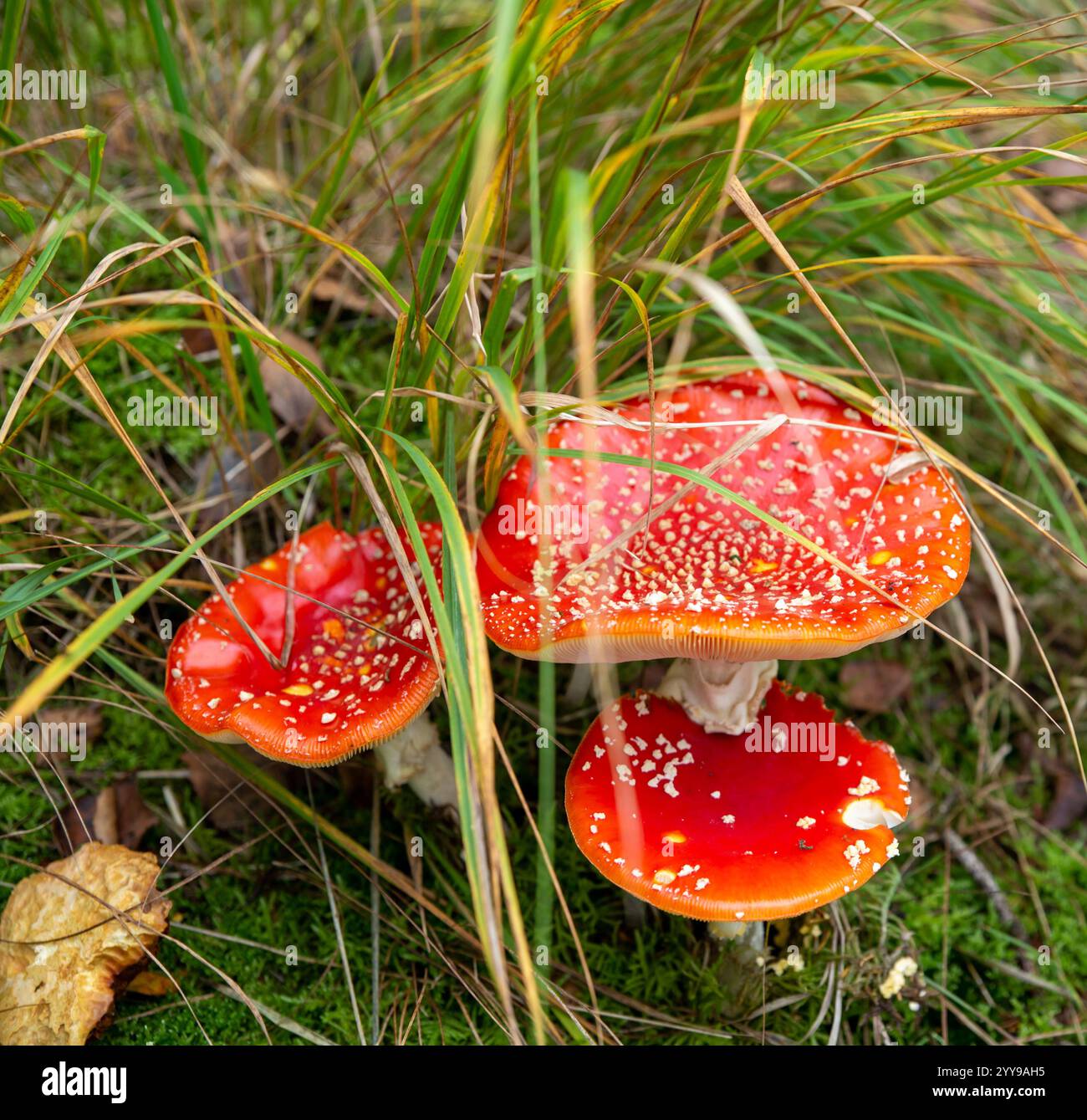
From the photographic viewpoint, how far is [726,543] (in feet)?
8.65

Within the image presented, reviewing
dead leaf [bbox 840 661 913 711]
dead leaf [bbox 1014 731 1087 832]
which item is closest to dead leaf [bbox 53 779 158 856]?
dead leaf [bbox 840 661 913 711]

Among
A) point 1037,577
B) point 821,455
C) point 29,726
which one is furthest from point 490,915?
point 1037,577

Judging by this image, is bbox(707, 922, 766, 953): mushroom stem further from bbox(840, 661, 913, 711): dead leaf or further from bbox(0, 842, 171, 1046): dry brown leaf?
bbox(0, 842, 171, 1046): dry brown leaf

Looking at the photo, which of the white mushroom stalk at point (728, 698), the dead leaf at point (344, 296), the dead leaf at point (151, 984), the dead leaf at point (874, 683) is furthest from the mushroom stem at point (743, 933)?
the dead leaf at point (344, 296)

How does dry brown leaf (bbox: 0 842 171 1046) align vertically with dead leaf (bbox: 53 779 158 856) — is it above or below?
below

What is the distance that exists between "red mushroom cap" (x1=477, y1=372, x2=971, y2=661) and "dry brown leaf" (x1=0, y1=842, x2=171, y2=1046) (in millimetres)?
1299

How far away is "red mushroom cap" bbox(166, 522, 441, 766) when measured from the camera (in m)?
2.35

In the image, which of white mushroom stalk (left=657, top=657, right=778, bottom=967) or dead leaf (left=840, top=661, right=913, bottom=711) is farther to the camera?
dead leaf (left=840, top=661, right=913, bottom=711)

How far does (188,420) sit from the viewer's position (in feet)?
11.0

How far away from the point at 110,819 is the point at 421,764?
1.02 metres

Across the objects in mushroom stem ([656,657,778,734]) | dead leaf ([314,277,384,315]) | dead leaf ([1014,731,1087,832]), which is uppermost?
dead leaf ([314,277,384,315])

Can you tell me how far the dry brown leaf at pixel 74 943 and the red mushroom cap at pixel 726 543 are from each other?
1.30m
